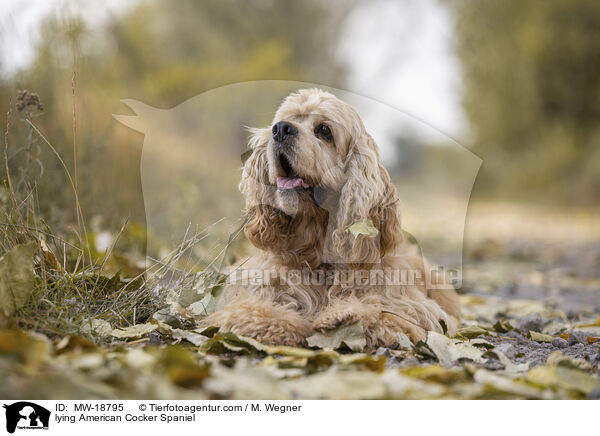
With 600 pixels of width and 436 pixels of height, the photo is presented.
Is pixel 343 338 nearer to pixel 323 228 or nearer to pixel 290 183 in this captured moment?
pixel 323 228

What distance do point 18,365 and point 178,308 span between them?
1.23 meters

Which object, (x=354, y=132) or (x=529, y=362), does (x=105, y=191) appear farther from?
(x=529, y=362)

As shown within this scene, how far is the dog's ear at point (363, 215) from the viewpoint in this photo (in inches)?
116

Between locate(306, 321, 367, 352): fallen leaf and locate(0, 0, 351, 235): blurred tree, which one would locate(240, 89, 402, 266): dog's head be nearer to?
locate(306, 321, 367, 352): fallen leaf

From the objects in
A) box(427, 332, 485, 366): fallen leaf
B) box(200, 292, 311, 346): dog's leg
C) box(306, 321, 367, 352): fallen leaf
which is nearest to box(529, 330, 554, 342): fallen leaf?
box(427, 332, 485, 366): fallen leaf

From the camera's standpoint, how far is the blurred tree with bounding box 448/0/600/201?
16422 millimetres

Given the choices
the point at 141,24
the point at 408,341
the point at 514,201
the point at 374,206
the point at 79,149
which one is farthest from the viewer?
the point at 514,201

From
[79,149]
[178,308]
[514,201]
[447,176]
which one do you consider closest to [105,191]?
[79,149]

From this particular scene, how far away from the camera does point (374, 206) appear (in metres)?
3.02

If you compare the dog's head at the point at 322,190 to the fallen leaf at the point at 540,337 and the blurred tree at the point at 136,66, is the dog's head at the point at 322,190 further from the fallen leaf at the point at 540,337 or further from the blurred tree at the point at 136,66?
the blurred tree at the point at 136,66

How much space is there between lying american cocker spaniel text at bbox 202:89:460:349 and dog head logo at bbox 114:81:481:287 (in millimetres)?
64
